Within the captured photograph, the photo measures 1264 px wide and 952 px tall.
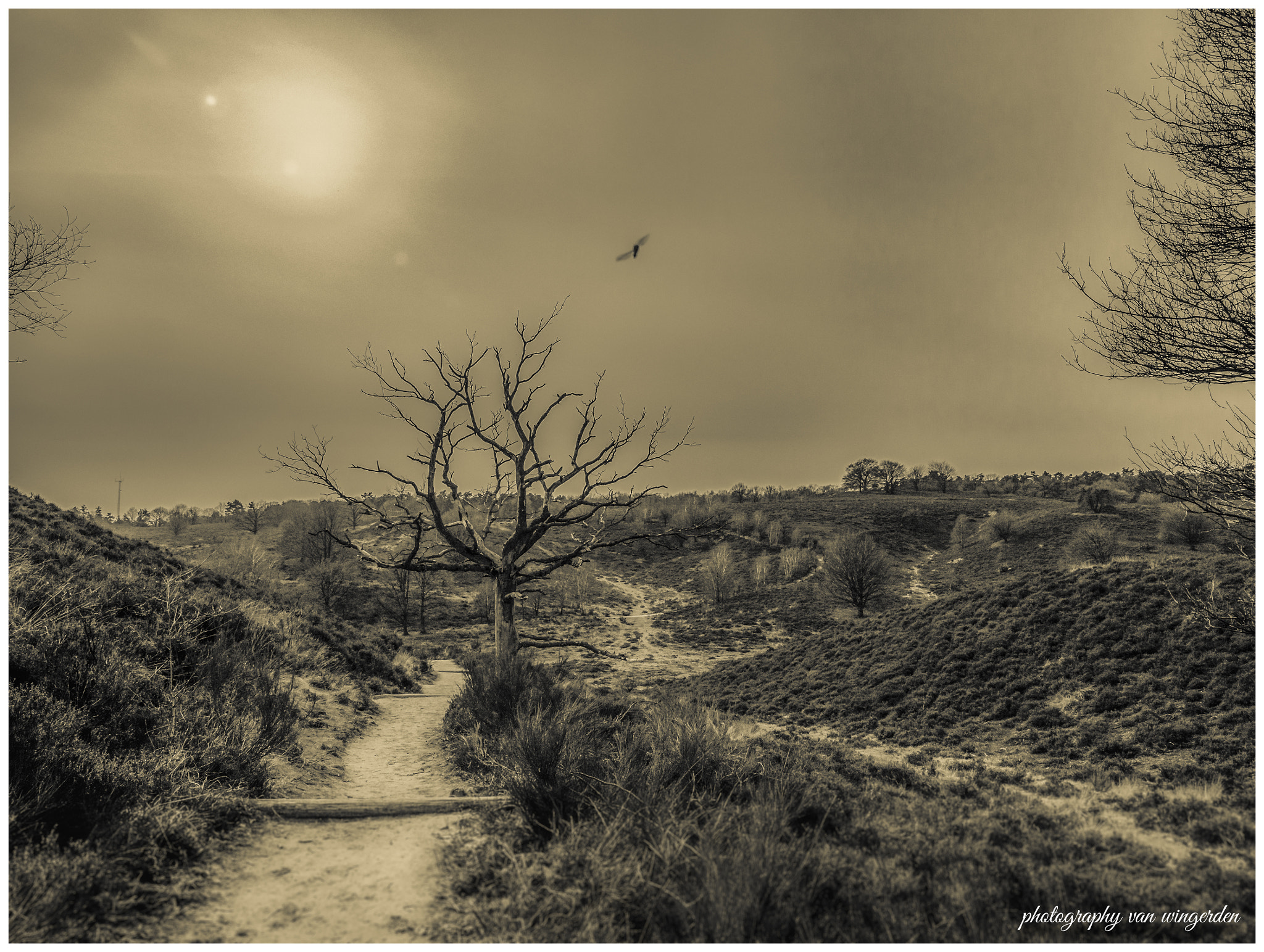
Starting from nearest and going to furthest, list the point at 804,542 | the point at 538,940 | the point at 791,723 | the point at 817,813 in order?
the point at 538,940
the point at 817,813
the point at 791,723
the point at 804,542

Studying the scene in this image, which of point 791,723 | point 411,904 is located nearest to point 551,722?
point 411,904

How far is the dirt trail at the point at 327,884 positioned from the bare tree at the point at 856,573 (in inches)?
1675

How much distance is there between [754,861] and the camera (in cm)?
354

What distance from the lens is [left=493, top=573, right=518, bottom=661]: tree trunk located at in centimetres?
1225

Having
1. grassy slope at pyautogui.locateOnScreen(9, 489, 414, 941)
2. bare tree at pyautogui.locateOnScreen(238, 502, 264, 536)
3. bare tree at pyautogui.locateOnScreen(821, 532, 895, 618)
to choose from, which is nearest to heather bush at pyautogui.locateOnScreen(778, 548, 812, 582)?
bare tree at pyautogui.locateOnScreen(821, 532, 895, 618)

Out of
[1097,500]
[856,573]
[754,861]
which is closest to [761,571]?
[856,573]

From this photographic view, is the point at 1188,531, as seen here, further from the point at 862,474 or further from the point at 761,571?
the point at 862,474

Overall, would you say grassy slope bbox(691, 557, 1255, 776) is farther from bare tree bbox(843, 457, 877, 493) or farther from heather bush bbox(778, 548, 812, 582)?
bare tree bbox(843, 457, 877, 493)

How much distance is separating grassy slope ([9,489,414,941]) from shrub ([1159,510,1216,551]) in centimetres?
6525

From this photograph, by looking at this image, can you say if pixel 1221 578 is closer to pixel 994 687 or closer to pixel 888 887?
pixel 994 687

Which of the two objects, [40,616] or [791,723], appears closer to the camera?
[40,616]

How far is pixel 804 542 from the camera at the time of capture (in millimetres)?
64188

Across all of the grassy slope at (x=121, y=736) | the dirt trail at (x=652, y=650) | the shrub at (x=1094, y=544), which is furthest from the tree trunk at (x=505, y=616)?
the shrub at (x=1094, y=544)

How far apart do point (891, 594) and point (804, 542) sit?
51.0 ft
